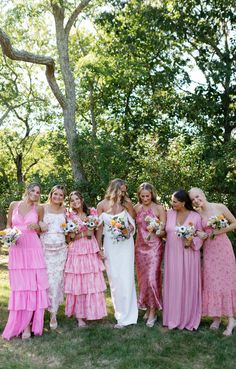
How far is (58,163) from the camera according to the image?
1577 cm

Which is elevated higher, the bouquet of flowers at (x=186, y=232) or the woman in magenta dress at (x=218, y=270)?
the bouquet of flowers at (x=186, y=232)

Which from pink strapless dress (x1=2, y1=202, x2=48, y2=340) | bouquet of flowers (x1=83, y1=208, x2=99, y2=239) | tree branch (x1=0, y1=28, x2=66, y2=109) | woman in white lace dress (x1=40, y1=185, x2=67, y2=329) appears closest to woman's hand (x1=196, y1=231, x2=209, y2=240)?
bouquet of flowers (x1=83, y1=208, x2=99, y2=239)

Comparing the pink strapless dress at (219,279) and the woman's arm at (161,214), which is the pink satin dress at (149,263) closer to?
the woman's arm at (161,214)

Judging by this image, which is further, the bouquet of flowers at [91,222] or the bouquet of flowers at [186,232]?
the bouquet of flowers at [91,222]

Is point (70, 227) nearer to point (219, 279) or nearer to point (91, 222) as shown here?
point (91, 222)

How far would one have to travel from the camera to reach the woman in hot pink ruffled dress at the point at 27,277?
634 centimetres

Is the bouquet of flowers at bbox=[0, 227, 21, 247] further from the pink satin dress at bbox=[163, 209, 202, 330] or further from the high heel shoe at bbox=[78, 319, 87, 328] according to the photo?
the pink satin dress at bbox=[163, 209, 202, 330]

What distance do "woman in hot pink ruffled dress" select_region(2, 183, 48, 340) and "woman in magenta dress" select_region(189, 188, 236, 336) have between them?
243cm

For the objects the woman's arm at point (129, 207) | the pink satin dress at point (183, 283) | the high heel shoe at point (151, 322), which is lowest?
the high heel shoe at point (151, 322)

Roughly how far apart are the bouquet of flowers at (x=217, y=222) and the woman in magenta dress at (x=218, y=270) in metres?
0.02

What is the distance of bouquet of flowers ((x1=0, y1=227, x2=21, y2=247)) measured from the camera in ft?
20.1

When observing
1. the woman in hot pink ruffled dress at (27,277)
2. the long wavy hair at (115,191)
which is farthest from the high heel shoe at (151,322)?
the long wavy hair at (115,191)

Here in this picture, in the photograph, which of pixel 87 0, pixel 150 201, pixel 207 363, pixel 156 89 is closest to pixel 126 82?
pixel 156 89

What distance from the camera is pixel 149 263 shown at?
6.89 metres
